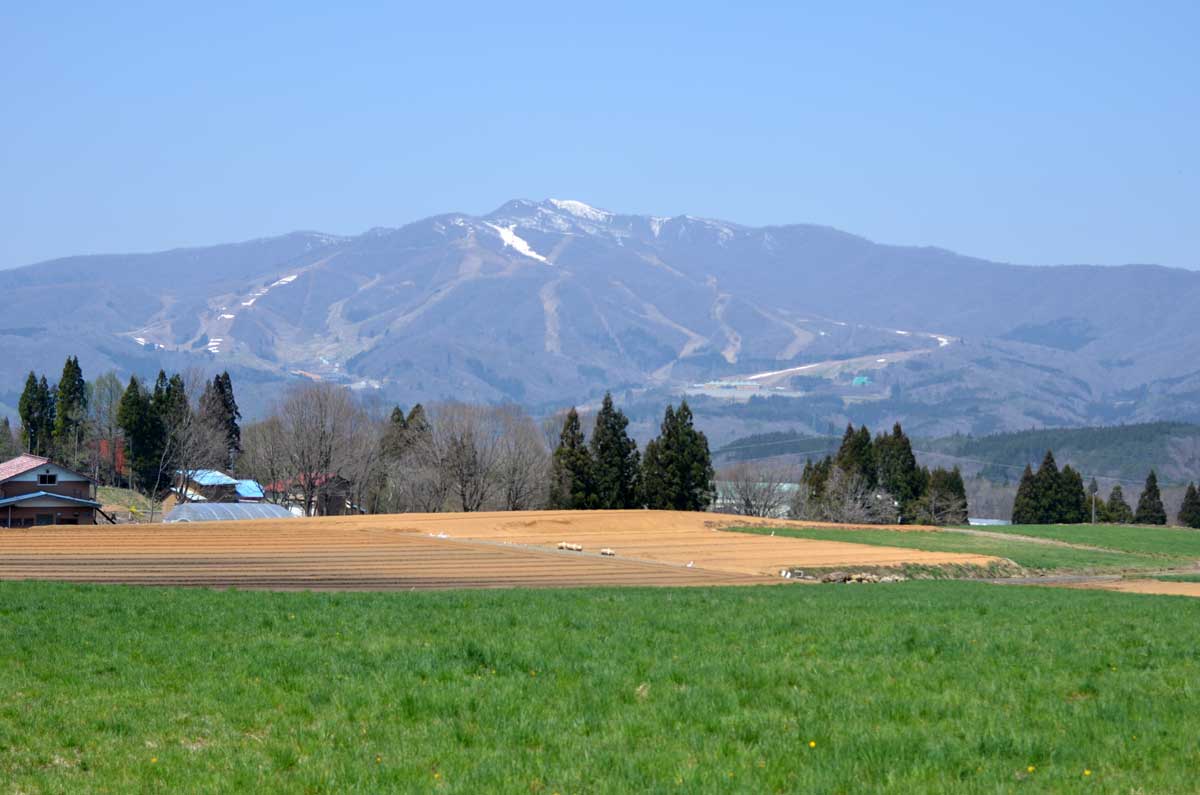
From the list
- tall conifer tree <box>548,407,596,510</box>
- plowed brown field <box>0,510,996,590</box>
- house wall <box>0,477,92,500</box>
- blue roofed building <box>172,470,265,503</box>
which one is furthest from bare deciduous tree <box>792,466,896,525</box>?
house wall <box>0,477,92,500</box>

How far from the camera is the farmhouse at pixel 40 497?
88688mm

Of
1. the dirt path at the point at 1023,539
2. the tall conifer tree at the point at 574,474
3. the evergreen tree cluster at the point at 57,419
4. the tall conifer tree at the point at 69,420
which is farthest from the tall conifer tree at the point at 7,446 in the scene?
the dirt path at the point at 1023,539

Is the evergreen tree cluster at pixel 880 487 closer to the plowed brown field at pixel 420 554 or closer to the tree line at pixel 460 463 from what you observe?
the tree line at pixel 460 463

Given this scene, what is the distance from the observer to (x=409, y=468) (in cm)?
12288

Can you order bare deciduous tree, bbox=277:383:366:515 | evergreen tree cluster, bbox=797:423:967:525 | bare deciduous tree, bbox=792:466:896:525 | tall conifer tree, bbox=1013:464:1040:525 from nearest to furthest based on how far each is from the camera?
bare deciduous tree, bbox=277:383:366:515 → bare deciduous tree, bbox=792:466:896:525 → evergreen tree cluster, bbox=797:423:967:525 → tall conifer tree, bbox=1013:464:1040:525

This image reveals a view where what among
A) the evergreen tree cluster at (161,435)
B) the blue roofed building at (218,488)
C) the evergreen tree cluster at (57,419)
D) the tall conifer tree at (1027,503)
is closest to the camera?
the evergreen tree cluster at (161,435)

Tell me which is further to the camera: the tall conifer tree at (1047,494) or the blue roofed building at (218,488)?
the tall conifer tree at (1047,494)

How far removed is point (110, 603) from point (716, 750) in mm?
17234

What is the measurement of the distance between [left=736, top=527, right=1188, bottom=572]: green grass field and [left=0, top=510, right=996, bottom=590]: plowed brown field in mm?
4447

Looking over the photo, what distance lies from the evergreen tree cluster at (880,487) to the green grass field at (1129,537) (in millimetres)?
23798

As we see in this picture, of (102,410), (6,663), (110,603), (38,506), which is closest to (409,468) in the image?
(38,506)

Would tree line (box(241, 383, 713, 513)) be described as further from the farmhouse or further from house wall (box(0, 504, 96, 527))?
the farmhouse

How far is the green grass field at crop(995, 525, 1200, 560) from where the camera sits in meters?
86.5

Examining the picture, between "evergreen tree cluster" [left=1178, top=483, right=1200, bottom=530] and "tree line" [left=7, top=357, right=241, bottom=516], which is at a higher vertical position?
"tree line" [left=7, top=357, right=241, bottom=516]
